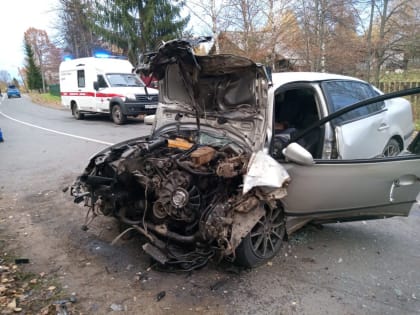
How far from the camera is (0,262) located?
3260 mm

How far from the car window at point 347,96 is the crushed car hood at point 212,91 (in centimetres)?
103

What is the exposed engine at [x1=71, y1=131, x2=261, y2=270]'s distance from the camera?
283cm

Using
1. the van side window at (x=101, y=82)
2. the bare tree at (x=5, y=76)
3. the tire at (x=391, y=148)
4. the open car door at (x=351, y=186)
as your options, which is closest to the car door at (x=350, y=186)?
the open car door at (x=351, y=186)

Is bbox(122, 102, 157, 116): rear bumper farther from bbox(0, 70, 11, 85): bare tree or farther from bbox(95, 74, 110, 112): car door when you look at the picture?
bbox(0, 70, 11, 85): bare tree

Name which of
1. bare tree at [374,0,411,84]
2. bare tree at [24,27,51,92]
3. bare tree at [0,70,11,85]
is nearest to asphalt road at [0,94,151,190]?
bare tree at [374,0,411,84]

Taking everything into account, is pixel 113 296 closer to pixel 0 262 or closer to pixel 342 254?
pixel 0 262

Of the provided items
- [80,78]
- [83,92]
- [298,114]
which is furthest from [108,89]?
[298,114]

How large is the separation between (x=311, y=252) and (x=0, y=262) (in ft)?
10.1

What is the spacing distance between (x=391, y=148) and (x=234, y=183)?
286cm

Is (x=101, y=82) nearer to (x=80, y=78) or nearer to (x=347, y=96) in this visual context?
(x=80, y=78)

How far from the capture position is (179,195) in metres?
2.86

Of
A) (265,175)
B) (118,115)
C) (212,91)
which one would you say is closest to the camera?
(265,175)

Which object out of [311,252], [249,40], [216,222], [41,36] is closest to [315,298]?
[311,252]

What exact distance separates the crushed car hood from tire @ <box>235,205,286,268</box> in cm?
70
